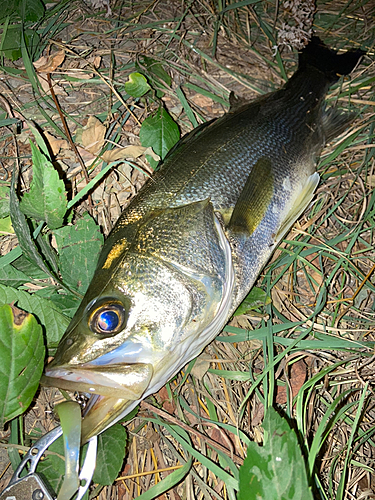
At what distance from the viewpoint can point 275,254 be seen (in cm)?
263

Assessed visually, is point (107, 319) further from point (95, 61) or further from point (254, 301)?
point (95, 61)

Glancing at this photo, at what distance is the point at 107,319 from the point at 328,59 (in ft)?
8.58

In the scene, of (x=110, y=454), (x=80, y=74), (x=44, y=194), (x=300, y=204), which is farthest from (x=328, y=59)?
(x=110, y=454)

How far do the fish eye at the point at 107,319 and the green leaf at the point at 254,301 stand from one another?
Answer: 893mm

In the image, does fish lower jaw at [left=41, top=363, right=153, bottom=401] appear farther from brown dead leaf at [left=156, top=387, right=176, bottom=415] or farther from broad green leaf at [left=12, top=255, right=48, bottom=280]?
broad green leaf at [left=12, top=255, right=48, bottom=280]

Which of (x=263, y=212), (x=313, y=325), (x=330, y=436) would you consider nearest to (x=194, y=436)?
(x=330, y=436)

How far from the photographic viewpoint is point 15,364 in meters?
2.06

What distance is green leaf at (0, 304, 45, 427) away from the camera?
2.05 m

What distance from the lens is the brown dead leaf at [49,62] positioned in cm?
304

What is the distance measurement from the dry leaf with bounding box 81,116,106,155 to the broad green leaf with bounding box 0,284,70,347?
1151mm

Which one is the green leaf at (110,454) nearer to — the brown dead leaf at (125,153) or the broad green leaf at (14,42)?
the brown dead leaf at (125,153)

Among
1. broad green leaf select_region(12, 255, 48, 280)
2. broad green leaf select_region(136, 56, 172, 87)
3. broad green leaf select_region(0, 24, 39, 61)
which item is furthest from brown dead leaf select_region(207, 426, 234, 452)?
broad green leaf select_region(0, 24, 39, 61)

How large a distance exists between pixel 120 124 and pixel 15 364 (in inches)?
71.9

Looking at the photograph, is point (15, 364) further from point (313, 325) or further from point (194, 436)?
point (313, 325)
